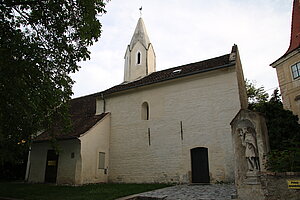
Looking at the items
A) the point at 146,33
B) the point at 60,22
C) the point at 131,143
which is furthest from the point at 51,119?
the point at 146,33

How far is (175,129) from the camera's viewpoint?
13617mm

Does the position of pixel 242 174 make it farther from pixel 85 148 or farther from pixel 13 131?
pixel 85 148

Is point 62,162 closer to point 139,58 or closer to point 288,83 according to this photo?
point 139,58

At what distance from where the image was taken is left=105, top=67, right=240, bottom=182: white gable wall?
1228 centimetres

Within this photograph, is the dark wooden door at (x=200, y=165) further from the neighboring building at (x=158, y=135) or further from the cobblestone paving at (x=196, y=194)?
the cobblestone paving at (x=196, y=194)

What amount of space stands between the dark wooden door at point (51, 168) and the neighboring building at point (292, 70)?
17.5 m

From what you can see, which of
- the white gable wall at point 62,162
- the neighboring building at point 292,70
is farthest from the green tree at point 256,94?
the white gable wall at point 62,162

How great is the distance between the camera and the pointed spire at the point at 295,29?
1776cm

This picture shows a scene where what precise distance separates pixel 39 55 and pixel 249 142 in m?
6.91

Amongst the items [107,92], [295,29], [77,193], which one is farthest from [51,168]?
[295,29]

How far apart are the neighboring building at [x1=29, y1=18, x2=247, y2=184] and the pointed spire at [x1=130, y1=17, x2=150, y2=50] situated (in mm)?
6490

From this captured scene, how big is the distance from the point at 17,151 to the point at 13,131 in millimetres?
2241

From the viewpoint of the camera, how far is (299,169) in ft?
17.9

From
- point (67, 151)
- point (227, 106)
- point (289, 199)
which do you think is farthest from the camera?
point (67, 151)
